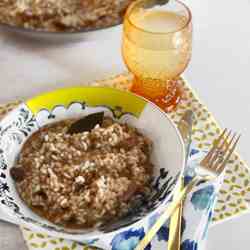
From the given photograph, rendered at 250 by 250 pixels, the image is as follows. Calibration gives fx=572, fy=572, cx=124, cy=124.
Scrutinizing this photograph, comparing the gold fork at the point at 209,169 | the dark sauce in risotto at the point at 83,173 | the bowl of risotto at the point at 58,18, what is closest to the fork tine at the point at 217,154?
the gold fork at the point at 209,169

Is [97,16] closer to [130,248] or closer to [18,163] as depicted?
[18,163]

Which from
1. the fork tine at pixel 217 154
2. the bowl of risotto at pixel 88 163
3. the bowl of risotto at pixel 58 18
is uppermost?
the bowl of risotto at pixel 58 18

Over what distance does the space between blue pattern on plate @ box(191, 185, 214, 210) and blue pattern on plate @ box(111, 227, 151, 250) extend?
0.33 ft

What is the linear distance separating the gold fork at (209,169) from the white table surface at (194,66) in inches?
2.4

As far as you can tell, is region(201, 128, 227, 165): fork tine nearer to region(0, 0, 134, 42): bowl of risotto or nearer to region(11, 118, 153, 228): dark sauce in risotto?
region(11, 118, 153, 228): dark sauce in risotto

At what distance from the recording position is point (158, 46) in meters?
1.09

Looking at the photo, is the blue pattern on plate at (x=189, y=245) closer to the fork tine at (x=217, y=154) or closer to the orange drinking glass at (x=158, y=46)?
the fork tine at (x=217, y=154)

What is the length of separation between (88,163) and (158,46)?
0.29m

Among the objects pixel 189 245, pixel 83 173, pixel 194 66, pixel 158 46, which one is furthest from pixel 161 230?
pixel 194 66

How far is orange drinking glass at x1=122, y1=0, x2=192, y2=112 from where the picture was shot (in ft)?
3.59

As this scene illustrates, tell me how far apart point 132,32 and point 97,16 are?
0.66 ft

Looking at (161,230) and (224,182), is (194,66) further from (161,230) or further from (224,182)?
(161,230)

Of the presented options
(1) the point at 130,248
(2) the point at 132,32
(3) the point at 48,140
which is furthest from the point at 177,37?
(1) the point at 130,248

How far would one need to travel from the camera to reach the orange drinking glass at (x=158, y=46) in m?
1.09
